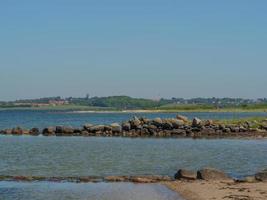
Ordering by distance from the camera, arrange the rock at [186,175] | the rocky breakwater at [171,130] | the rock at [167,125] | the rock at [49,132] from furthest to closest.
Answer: the rock at [49,132] < the rock at [167,125] < the rocky breakwater at [171,130] < the rock at [186,175]

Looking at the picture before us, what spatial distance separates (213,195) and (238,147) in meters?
25.7

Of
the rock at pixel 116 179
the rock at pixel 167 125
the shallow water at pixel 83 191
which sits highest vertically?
the rock at pixel 167 125

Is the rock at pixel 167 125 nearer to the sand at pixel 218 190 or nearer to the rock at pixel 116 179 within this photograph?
the rock at pixel 116 179

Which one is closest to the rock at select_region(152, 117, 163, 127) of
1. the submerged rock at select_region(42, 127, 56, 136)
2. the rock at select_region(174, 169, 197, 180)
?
the submerged rock at select_region(42, 127, 56, 136)

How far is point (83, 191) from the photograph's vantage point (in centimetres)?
2678

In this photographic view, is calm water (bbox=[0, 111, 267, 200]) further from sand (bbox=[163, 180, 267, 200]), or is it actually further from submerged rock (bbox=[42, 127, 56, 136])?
submerged rock (bbox=[42, 127, 56, 136])

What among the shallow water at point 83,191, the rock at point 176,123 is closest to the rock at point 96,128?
the rock at point 176,123

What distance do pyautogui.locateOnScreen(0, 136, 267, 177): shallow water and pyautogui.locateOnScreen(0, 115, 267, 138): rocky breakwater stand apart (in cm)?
731

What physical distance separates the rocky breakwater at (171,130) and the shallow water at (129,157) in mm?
7314

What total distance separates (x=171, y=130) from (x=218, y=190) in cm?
4246

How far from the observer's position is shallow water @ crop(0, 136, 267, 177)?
34.8 meters

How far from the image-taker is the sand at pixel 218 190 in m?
23.9

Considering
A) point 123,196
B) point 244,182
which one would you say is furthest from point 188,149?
point 123,196

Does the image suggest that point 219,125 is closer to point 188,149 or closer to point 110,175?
point 188,149
